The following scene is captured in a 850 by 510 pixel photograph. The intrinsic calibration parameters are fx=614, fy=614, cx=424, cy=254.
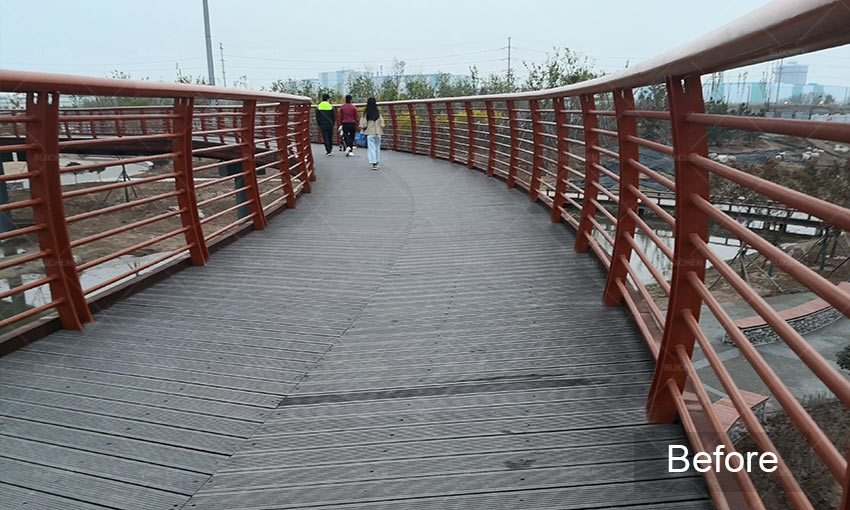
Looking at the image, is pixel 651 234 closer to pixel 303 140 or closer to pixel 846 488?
pixel 846 488

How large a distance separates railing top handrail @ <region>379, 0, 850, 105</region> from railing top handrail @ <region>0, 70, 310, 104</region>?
292 cm

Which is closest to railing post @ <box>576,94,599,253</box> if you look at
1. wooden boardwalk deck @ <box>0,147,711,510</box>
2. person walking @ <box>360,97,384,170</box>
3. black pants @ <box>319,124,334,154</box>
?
wooden boardwalk deck @ <box>0,147,711,510</box>

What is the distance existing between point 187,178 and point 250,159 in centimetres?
144

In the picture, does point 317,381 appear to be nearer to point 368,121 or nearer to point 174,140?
point 174,140

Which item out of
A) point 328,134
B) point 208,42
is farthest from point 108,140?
point 208,42

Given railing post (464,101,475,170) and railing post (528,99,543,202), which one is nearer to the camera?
railing post (528,99,543,202)

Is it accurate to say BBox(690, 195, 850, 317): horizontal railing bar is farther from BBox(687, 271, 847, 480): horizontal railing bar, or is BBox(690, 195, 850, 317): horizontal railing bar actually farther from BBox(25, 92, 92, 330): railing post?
BBox(25, 92, 92, 330): railing post

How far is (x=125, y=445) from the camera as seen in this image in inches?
97.3

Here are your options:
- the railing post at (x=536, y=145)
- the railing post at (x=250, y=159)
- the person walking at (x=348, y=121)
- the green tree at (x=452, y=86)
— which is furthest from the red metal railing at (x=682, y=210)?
the green tree at (x=452, y=86)

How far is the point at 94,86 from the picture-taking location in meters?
3.48

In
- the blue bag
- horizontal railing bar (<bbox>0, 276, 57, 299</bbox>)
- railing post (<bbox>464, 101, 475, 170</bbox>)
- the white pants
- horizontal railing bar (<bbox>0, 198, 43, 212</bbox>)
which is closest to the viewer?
horizontal railing bar (<bbox>0, 198, 43, 212</bbox>)

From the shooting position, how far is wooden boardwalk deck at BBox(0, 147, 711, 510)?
2.16 m

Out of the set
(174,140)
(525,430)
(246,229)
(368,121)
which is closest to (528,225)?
(246,229)

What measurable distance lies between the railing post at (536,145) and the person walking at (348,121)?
8501 millimetres
